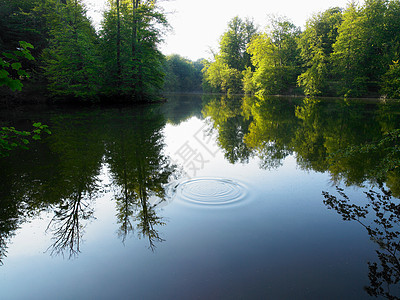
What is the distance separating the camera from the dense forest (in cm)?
2134

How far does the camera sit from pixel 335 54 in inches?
1615

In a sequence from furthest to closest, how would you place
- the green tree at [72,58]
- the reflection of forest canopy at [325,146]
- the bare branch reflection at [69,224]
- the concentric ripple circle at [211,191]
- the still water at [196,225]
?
the green tree at [72,58]
the reflection of forest canopy at [325,146]
the concentric ripple circle at [211,191]
the bare branch reflection at [69,224]
the still water at [196,225]

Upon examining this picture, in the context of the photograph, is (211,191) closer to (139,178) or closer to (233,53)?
(139,178)

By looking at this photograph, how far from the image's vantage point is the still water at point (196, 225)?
2760mm

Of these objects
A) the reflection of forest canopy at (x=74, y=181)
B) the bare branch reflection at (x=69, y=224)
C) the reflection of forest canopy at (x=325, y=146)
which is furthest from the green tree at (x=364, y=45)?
the bare branch reflection at (x=69, y=224)

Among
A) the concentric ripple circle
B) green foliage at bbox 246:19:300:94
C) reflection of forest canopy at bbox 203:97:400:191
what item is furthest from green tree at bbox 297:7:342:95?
the concentric ripple circle

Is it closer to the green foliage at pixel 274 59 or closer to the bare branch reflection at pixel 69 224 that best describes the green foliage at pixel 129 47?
the bare branch reflection at pixel 69 224

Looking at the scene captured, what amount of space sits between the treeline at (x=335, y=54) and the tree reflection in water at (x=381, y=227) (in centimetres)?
3358

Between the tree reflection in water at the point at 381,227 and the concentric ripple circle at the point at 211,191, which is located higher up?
the concentric ripple circle at the point at 211,191

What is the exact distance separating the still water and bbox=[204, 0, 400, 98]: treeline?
3367 centimetres

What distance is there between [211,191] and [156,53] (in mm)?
24792

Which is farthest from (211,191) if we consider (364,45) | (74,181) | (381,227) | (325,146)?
(364,45)

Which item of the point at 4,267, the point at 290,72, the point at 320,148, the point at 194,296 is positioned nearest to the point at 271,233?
the point at 194,296

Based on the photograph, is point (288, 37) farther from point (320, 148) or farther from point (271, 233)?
point (271, 233)
